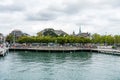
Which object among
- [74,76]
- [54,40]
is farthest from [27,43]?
[74,76]

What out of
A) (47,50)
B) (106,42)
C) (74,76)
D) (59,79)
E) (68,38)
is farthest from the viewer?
(106,42)

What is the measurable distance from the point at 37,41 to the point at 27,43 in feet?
19.5

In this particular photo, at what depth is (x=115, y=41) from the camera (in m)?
134

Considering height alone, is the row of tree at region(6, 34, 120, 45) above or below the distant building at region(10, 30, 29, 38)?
below

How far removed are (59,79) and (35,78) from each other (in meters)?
3.52

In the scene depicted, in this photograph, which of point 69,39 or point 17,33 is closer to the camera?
point 69,39

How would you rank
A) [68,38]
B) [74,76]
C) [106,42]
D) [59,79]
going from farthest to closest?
[106,42]
[68,38]
[74,76]
[59,79]

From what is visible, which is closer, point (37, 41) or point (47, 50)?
point (47, 50)

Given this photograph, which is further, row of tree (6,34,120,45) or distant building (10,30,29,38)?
distant building (10,30,29,38)

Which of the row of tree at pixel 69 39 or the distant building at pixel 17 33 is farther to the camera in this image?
the distant building at pixel 17 33

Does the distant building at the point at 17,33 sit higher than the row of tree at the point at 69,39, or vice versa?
the distant building at the point at 17,33

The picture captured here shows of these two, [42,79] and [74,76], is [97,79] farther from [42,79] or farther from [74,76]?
[42,79]

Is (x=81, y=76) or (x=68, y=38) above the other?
(x=68, y=38)

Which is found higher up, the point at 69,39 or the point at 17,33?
the point at 17,33
